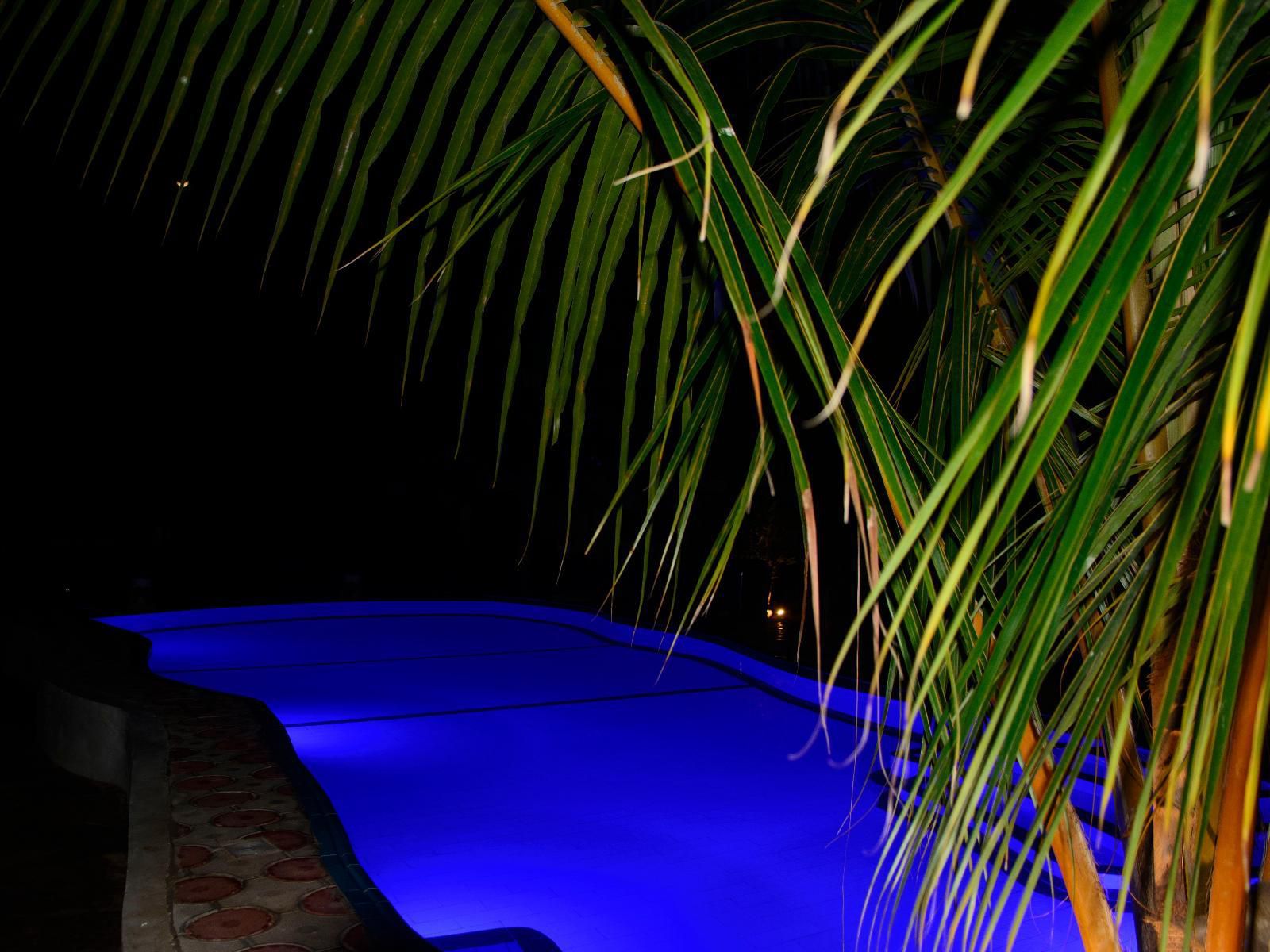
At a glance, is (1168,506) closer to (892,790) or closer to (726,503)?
(892,790)

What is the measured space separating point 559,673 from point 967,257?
7.43m

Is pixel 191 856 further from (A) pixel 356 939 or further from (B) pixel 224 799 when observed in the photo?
(A) pixel 356 939

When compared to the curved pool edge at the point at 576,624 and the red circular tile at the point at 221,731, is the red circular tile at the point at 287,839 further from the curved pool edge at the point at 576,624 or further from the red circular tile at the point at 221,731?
the curved pool edge at the point at 576,624

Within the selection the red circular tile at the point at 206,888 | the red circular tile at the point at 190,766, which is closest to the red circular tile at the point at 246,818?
the red circular tile at the point at 206,888

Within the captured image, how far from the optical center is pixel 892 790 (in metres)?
0.62

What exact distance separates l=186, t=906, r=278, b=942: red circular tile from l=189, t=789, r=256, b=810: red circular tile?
86 cm

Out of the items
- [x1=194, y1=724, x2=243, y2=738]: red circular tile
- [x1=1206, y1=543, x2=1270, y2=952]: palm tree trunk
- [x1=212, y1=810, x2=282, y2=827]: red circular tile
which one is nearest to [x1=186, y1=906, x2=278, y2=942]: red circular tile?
[x1=212, y1=810, x2=282, y2=827]: red circular tile

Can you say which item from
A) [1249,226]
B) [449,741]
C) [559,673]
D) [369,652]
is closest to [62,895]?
[449,741]

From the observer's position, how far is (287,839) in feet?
9.93

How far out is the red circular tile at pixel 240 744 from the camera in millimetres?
4012

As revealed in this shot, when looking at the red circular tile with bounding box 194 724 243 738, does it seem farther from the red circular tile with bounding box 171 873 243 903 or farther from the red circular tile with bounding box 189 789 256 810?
the red circular tile with bounding box 171 873 243 903

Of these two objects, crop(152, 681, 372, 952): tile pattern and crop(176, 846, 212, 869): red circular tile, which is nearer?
crop(152, 681, 372, 952): tile pattern

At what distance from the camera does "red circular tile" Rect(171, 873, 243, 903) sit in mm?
2555

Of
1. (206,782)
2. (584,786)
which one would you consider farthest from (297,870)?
(584,786)
